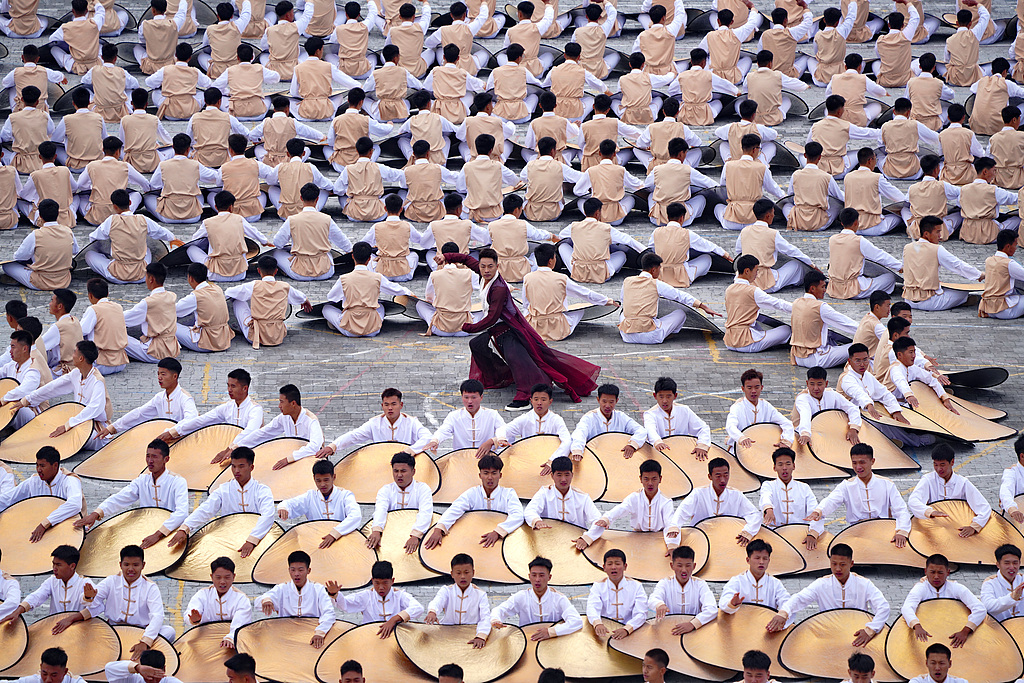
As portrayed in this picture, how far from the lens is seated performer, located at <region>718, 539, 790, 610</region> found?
9539mm

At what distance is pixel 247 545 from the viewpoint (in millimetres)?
9930

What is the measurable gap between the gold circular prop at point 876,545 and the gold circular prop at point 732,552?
325 millimetres

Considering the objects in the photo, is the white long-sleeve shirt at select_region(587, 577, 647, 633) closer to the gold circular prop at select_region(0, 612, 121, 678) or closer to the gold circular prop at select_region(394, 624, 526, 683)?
the gold circular prop at select_region(394, 624, 526, 683)

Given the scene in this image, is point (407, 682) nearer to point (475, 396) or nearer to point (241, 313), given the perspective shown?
point (475, 396)

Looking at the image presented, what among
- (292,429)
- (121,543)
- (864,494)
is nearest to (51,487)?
(121,543)

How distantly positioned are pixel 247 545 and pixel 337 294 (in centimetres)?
468

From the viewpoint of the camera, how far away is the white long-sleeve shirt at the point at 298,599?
9.44 metres

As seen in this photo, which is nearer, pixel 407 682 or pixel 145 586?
pixel 407 682

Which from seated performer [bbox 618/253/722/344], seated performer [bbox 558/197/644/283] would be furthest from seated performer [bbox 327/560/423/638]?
seated performer [bbox 558/197/644/283]

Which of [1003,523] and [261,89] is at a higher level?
[261,89]

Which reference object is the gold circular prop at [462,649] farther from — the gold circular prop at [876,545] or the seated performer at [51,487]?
the seated performer at [51,487]

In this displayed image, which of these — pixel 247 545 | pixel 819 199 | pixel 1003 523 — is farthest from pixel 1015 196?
pixel 247 545

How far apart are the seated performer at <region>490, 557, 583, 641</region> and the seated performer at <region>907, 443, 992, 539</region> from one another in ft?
9.38

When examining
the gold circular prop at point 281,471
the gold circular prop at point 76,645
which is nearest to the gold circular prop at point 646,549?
the gold circular prop at point 281,471
